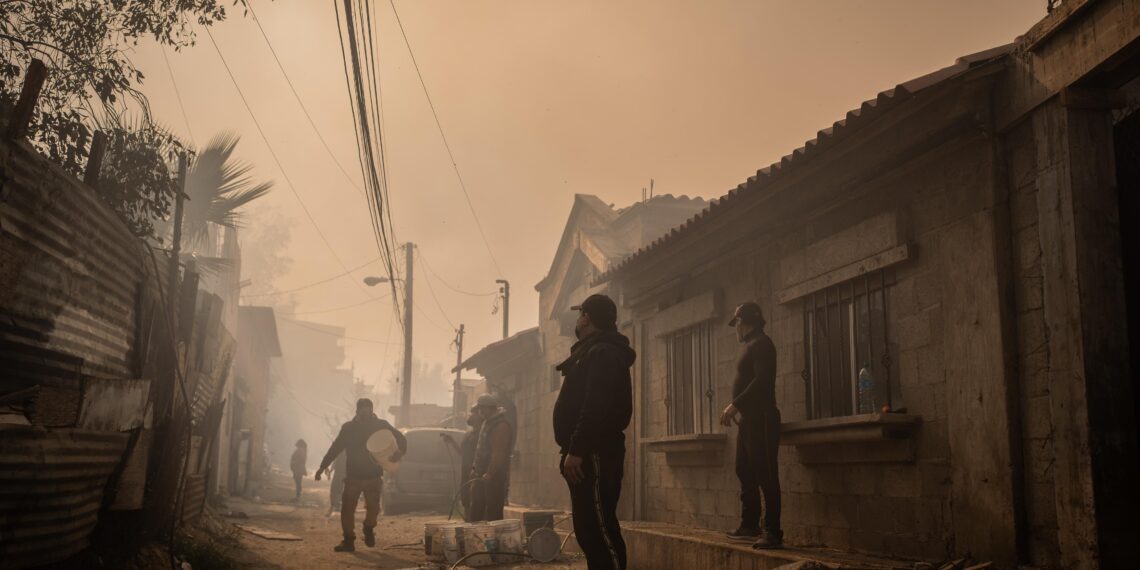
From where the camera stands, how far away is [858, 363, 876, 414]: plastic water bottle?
678 cm

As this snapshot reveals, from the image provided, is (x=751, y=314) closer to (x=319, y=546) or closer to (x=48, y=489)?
(x=48, y=489)

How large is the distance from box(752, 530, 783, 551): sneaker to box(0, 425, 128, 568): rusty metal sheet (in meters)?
4.59

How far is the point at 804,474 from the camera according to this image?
7598 millimetres

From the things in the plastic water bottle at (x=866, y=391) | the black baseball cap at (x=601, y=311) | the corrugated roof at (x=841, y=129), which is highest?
the corrugated roof at (x=841, y=129)

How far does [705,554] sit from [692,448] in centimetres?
231

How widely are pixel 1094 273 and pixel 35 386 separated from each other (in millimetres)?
5706

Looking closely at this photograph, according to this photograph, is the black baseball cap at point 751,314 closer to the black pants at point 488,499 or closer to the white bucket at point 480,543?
the white bucket at point 480,543

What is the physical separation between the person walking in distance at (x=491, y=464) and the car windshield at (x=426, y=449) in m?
8.16

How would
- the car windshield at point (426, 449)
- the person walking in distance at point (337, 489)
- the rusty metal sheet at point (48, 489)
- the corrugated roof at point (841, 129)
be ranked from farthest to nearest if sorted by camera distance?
the person walking in distance at point (337, 489) → the car windshield at point (426, 449) → the corrugated roof at point (841, 129) → the rusty metal sheet at point (48, 489)

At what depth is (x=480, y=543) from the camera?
901 cm

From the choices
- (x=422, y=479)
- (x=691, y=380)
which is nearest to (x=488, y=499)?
(x=691, y=380)

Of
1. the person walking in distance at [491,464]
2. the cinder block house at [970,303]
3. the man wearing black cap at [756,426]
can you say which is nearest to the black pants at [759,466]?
the man wearing black cap at [756,426]

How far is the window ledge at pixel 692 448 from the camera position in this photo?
9.21m

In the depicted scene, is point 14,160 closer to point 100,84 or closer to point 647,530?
point 100,84
